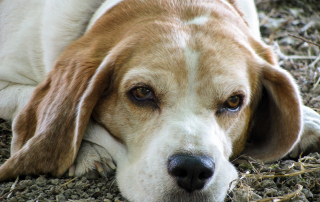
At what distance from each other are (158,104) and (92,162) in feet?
1.87

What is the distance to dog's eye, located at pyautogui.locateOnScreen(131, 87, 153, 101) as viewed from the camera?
2.63 metres

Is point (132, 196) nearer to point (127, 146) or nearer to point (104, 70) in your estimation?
point (127, 146)

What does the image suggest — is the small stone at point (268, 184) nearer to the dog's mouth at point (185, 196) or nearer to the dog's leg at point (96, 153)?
the dog's mouth at point (185, 196)

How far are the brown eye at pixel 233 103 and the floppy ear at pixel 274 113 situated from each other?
0.38 meters

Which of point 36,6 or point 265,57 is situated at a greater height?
point 36,6

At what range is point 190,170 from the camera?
2.21 meters

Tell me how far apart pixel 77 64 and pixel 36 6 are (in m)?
1.38

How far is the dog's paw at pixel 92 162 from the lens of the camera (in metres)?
2.65

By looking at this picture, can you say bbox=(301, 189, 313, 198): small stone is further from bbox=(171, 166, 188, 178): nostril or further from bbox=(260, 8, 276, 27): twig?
bbox=(260, 8, 276, 27): twig

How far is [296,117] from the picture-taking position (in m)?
3.04

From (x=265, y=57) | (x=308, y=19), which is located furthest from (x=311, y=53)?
(x=265, y=57)

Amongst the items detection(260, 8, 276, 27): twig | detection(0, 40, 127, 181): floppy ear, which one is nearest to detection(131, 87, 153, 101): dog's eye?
detection(0, 40, 127, 181): floppy ear

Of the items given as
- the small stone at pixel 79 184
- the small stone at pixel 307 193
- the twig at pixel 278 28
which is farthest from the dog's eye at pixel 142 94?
the twig at pixel 278 28

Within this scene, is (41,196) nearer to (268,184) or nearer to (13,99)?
(13,99)
